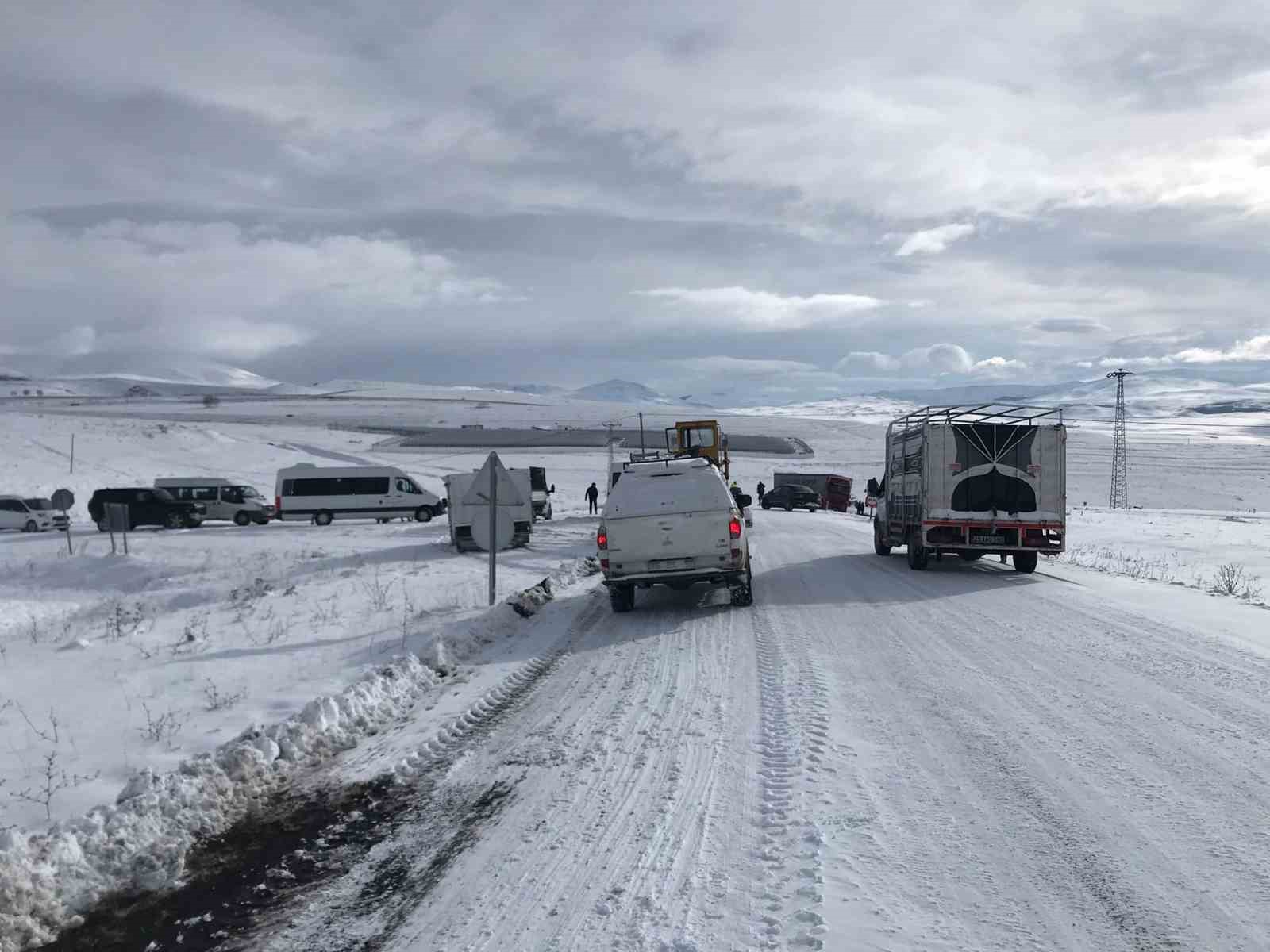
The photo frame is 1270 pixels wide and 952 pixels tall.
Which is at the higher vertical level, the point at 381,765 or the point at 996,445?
the point at 996,445

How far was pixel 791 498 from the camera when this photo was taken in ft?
170

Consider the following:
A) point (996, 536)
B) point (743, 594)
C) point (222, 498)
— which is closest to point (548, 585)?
point (743, 594)

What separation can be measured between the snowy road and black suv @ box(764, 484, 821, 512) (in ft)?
136

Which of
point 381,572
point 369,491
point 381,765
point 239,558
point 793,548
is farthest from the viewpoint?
point 369,491

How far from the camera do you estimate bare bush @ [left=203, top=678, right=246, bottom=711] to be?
8.02 meters

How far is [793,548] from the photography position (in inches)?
939

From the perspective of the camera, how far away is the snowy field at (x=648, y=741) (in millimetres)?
4344

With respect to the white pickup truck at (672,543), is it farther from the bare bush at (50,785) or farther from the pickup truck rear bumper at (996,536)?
the bare bush at (50,785)

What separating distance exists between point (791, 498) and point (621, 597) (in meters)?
38.9

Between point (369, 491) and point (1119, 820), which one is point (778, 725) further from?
point (369, 491)

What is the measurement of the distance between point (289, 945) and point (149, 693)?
5305mm

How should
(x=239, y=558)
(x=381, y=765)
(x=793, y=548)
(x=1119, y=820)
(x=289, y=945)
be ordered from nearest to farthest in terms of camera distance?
1. (x=289, y=945)
2. (x=1119, y=820)
3. (x=381, y=765)
4. (x=793, y=548)
5. (x=239, y=558)

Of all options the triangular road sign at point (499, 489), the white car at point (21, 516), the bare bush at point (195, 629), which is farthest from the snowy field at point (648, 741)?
the white car at point (21, 516)

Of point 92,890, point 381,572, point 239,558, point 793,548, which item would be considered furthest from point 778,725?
point 239,558
